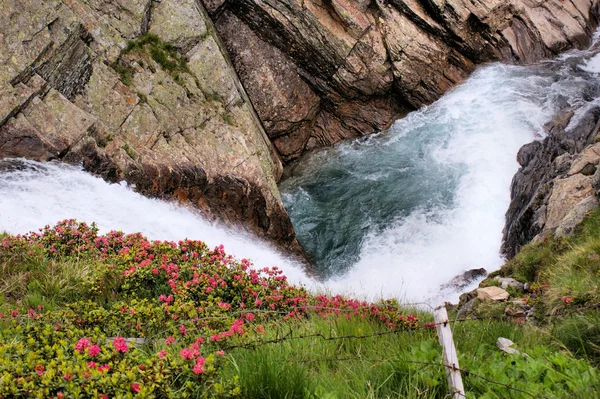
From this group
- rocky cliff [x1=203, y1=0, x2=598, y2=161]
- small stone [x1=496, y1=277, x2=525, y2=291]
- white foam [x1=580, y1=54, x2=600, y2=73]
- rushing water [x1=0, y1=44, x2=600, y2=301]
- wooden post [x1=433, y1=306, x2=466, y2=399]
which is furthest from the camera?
white foam [x1=580, y1=54, x2=600, y2=73]

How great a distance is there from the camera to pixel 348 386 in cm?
448

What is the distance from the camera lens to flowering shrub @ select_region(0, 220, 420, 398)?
4.30 metres

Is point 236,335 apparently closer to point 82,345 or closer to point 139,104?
point 82,345

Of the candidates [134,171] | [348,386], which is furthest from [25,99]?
[348,386]

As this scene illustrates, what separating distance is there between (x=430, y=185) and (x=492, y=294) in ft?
35.0

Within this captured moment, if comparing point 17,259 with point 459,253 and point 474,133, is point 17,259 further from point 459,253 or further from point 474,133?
point 474,133

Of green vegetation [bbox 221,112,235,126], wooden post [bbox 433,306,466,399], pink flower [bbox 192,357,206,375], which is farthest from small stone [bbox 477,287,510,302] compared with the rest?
green vegetation [bbox 221,112,235,126]

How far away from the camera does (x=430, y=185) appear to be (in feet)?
63.8

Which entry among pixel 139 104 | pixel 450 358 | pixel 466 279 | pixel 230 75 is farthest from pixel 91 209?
pixel 450 358

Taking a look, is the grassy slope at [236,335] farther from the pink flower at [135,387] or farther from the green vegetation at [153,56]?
the green vegetation at [153,56]

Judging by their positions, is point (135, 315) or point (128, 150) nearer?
point (135, 315)

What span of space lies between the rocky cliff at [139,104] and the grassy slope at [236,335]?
209 inches

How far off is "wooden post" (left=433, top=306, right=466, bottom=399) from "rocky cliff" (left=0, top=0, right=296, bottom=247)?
1194 centimetres

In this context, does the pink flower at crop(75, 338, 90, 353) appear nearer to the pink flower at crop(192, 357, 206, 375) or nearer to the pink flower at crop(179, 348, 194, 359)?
the pink flower at crop(179, 348, 194, 359)
